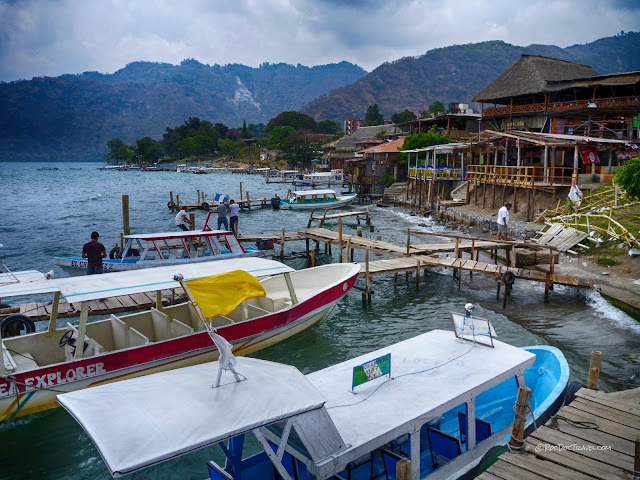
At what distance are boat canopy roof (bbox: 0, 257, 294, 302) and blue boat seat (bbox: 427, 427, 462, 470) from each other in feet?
19.7

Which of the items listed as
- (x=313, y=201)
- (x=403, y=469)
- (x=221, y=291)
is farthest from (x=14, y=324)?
(x=313, y=201)

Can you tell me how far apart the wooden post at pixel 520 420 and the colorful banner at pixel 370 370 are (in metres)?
1.87

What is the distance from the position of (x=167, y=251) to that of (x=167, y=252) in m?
0.05

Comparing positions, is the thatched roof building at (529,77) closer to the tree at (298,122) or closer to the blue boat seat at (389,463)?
the blue boat seat at (389,463)

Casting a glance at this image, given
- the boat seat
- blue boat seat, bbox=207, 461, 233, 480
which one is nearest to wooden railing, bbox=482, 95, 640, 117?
the boat seat

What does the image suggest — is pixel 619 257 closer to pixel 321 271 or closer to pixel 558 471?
pixel 321 271

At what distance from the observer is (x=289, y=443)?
5.79 m

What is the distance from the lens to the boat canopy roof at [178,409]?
15.0 feet

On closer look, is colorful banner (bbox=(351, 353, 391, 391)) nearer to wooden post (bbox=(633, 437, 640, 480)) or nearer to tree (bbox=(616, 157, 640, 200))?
wooden post (bbox=(633, 437, 640, 480))

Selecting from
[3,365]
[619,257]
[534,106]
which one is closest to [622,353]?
[619,257]

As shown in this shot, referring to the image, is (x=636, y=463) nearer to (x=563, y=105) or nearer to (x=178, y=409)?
(x=178, y=409)

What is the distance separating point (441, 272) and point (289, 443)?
55.0 ft

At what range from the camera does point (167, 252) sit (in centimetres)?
1984

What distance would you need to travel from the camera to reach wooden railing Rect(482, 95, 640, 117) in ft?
122
